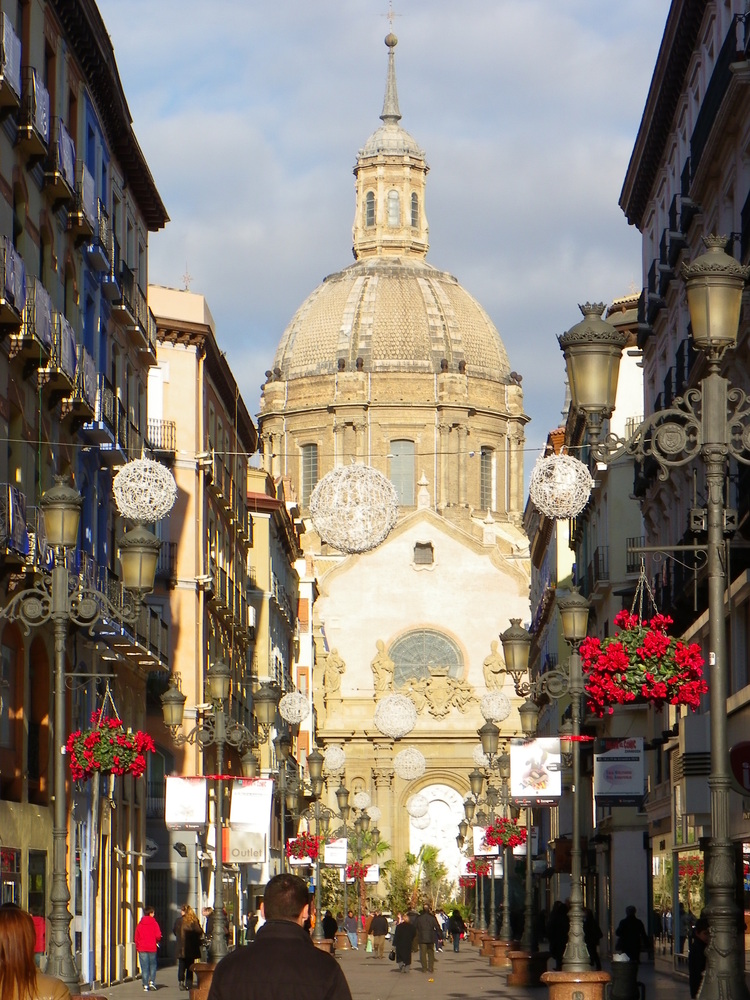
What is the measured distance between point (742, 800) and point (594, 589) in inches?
1003

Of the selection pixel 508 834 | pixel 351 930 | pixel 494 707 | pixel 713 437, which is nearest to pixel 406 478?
pixel 351 930

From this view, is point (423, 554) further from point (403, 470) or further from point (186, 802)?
point (186, 802)

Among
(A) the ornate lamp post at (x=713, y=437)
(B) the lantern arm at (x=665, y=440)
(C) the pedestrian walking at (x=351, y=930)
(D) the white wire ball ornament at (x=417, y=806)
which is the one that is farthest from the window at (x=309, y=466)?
(B) the lantern arm at (x=665, y=440)

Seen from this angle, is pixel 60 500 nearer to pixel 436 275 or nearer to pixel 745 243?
pixel 745 243

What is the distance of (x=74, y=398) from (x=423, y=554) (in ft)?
246

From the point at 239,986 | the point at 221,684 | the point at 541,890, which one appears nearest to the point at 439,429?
the point at 541,890

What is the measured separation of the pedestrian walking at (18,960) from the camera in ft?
26.2

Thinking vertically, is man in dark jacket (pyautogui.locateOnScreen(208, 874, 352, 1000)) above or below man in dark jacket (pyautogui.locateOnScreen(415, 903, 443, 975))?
above

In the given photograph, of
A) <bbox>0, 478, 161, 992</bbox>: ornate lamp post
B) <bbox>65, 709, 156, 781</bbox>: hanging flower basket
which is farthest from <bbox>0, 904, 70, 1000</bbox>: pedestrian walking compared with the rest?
<bbox>65, 709, 156, 781</bbox>: hanging flower basket

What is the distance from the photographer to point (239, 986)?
9219 mm

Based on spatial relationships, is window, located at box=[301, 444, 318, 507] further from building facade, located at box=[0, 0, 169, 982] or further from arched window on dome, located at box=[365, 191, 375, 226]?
building facade, located at box=[0, 0, 169, 982]

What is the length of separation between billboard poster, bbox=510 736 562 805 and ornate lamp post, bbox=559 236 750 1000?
17.8 metres

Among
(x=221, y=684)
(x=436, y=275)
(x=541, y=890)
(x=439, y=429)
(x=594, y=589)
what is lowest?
(x=541, y=890)

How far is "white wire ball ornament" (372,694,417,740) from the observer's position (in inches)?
2495
